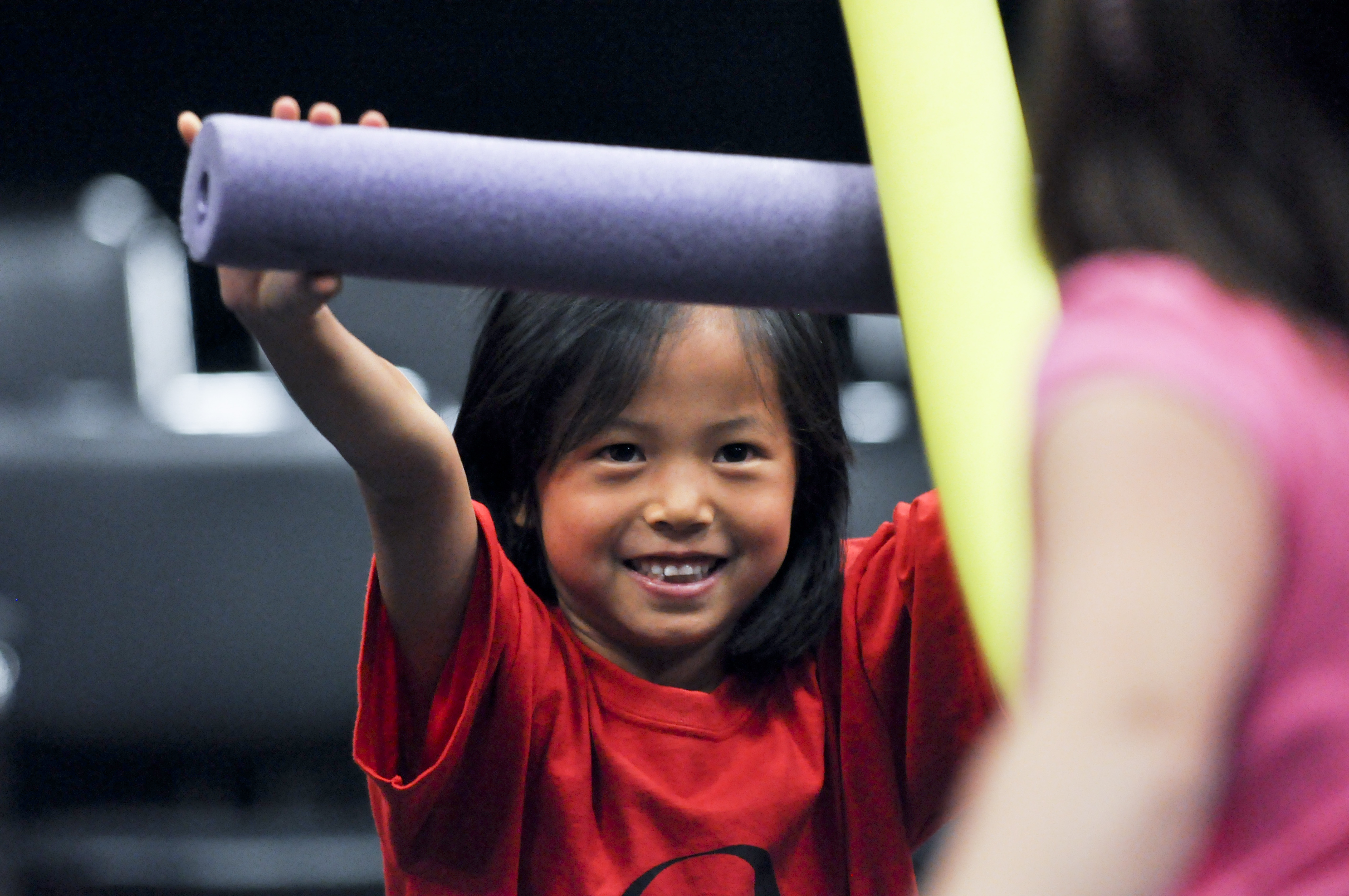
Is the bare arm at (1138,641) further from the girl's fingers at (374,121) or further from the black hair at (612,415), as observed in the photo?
the black hair at (612,415)

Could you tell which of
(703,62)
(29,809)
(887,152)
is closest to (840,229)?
(887,152)

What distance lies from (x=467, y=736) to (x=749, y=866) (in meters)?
0.13

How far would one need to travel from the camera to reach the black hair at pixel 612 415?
1.96 feet

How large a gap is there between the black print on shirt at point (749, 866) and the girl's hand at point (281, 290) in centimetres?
27

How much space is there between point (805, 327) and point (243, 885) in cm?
109

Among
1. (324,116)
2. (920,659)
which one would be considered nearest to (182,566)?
(920,659)

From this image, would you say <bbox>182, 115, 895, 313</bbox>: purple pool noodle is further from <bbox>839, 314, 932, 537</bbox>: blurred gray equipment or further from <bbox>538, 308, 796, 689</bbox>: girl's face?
<bbox>839, 314, 932, 537</bbox>: blurred gray equipment

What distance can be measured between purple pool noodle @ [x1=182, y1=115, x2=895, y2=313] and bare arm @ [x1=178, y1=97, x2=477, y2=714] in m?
0.03

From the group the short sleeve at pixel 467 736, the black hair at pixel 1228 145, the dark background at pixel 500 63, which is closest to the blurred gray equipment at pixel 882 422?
the dark background at pixel 500 63

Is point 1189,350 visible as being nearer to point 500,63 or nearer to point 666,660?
point 666,660

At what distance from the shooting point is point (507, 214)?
378mm

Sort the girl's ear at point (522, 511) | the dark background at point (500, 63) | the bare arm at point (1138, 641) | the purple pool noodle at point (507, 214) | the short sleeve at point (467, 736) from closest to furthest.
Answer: the bare arm at point (1138, 641), the purple pool noodle at point (507, 214), the short sleeve at point (467, 736), the girl's ear at point (522, 511), the dark background at point (500, 63)

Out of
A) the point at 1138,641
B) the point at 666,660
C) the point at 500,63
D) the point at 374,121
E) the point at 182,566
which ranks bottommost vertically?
the point at 1138,641

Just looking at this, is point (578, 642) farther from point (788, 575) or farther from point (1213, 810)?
point (1213, 810)
